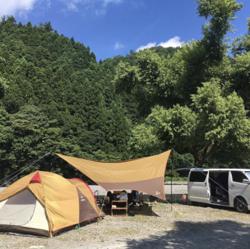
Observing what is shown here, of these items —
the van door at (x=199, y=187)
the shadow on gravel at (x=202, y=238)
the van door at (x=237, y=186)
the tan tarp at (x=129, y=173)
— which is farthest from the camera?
the van door at (x=199, y=187)

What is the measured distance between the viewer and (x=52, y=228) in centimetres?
1131

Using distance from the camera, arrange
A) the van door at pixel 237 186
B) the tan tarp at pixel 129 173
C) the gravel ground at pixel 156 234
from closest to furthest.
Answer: the gravel ground at pixel 156 234
the tan tarp at pixel 129 173
the van door at pixel 237 186

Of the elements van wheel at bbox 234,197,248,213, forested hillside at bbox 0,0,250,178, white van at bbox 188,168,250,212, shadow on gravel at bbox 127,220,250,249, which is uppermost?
forested hillside at bbox 0,0,250,178

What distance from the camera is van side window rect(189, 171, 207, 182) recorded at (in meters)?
18.2

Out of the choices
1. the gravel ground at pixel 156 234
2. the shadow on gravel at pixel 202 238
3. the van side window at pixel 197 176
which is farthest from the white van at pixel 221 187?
the shadow on gravel at pixel 202 238

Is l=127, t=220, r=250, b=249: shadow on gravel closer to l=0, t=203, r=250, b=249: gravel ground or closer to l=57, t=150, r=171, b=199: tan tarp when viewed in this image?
l=0, t=203, r=250, b=249: gravel ground

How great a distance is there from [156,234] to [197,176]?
277 inches

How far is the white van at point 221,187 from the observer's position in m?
16.1

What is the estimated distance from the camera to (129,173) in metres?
16.6

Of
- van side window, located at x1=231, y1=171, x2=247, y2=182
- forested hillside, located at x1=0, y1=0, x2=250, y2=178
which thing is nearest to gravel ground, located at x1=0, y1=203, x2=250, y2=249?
van side window, located at x1=231, y1=171, x2=247, y2=182

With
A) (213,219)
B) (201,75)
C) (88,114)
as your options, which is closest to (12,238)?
(213,219)

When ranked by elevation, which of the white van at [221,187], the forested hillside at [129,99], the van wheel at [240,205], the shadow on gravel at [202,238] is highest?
the forested hillside at [129,99]

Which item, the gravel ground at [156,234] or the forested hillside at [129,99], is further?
the forested hillside at [129,99]

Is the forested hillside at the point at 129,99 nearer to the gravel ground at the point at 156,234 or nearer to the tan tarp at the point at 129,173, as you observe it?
the tan tarp at the point at 129,173
